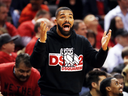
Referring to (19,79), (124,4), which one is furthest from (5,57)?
(124,4)

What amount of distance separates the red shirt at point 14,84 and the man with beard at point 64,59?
2.88 ft

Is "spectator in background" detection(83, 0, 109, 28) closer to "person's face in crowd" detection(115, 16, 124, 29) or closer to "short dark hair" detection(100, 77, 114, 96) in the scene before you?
"person's face in crowd" detection(115, 16, 124, 29)

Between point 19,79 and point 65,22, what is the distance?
1.32m

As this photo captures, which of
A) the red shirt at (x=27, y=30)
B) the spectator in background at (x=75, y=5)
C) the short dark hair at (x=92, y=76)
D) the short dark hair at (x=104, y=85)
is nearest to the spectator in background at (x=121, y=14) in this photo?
the spectator in background at (x=75, y=5)

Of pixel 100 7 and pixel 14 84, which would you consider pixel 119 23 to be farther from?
pixel 14 84

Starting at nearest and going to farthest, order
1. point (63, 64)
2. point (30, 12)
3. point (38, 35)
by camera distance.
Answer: point (63, 64), point (38, 35), point (30, 12)

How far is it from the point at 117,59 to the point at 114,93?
72.7 inches

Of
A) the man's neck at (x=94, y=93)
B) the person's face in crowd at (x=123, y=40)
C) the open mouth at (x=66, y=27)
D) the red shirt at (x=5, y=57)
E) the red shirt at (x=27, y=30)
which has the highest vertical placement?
the open mouth at (x=66, y=27)

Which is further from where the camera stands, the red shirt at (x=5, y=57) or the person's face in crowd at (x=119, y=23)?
the person's face in crowd at (x=119, y=23)

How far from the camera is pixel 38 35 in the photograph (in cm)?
507

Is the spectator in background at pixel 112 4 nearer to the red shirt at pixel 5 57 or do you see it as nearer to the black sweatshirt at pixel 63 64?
the red shirt at pixel 5 57

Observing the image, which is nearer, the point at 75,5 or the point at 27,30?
the point at 27,30

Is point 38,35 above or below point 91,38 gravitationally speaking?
above

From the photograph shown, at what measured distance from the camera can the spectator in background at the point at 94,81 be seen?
176 inches
